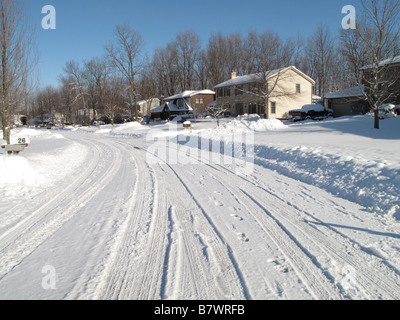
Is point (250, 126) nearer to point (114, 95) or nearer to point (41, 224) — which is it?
point (41, 224)

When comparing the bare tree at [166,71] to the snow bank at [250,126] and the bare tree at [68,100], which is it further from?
the snow bank at [250,126]

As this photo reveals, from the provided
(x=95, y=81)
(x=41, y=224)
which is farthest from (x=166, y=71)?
(x=41, y=224)

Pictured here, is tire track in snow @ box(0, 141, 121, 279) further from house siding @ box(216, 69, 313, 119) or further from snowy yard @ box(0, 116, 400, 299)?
house siding @ box(216, 69, 313, 119)

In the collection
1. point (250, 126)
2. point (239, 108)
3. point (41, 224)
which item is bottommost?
point (41, 224)

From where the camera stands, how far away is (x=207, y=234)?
4.50 metres

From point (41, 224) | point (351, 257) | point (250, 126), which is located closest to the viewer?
point (351, 257)

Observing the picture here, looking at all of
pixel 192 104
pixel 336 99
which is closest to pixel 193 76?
pixel 192 104

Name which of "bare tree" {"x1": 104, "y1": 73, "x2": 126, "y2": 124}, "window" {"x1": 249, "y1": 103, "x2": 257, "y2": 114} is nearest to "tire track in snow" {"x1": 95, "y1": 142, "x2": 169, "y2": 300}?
"window" {"x1": 249, "y1": 103, "x2": 257, "y2": 114}

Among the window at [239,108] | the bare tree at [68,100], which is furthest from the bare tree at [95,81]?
the window at [239,108]

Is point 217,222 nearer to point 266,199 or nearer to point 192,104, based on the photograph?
point 266,199

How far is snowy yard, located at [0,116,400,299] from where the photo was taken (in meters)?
3.12

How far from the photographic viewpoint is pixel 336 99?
1480 inches

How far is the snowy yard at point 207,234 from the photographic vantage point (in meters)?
3.12

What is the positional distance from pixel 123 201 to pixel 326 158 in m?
6.59
